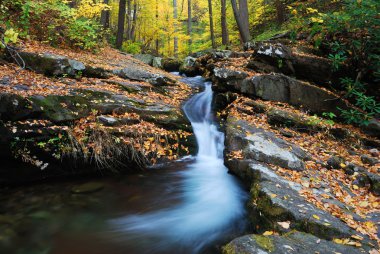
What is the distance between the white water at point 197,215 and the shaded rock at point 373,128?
170 inches

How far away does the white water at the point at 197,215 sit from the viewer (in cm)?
491

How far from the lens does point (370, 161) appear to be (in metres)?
6.79

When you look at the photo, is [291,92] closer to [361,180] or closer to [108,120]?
[361,180]

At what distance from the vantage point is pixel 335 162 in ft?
21.6

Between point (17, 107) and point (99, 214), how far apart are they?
2818 mm

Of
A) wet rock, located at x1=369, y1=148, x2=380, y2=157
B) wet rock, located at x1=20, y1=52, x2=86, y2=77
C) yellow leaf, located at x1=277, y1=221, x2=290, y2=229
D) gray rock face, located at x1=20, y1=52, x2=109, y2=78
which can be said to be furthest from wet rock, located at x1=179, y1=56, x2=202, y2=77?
yellow leaf, located at x1=277, y1=221, x2=290, y2=229

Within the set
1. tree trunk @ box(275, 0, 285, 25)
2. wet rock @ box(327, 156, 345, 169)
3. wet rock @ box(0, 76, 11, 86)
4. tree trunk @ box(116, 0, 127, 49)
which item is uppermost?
tree trunk @ box(275, 0, 285, 25)

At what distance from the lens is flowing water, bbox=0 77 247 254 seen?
4.73 m

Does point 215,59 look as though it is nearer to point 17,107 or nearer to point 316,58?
point 316,58

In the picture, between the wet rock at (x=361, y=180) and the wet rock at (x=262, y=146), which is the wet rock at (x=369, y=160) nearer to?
the wet rock at (x=361, y=180)

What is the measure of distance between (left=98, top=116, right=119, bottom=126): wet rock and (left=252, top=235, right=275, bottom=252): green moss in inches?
181

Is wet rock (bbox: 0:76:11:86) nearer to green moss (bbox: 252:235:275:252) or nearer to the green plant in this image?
green moss (bbox: 252:235:275:252)

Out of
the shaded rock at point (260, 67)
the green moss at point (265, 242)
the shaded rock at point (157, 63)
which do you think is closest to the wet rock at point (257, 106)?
the shaded rock at point (260, 67)

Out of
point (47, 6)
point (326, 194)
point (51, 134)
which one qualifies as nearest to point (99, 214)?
point (51, 134)
